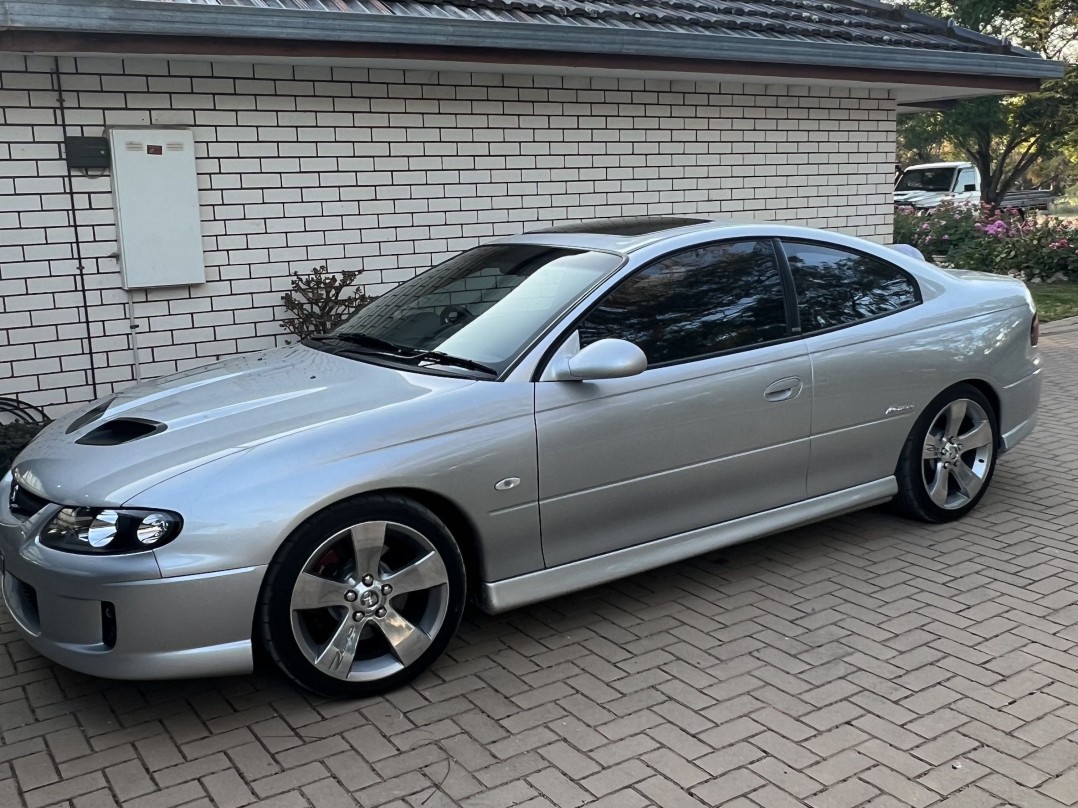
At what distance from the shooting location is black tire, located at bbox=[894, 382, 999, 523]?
5234mm

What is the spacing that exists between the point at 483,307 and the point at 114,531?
1.79 m

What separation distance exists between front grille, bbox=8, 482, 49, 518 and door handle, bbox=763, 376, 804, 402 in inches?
115

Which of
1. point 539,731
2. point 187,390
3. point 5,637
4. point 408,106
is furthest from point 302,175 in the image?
point 539,731

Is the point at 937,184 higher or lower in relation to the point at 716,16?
lower

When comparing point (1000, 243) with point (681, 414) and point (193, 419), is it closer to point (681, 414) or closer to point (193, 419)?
point (681, 414)

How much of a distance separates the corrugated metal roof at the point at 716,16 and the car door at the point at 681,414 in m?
3.08

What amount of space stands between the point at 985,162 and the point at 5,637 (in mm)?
→ 33365

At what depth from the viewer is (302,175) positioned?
23.3 feet

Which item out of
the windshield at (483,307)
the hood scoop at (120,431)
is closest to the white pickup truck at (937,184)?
the windshield at (483,307)

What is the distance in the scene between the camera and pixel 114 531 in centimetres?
338

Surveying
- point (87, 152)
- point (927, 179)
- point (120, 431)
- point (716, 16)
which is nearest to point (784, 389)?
point (120, 431)

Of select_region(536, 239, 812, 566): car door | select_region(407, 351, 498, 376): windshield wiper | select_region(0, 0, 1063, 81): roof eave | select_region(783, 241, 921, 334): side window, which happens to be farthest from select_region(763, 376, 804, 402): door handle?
select_region(0, 0, 1063, 81): roof eave

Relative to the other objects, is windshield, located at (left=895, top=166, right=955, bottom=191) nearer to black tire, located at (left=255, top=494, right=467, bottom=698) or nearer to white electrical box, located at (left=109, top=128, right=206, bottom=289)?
white electrical box, located at (left=109, top=128, right=206, bottom=289)

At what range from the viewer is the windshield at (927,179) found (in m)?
24.9
